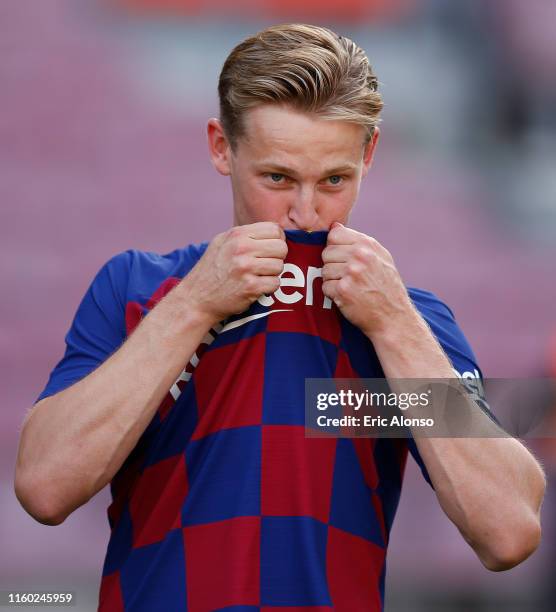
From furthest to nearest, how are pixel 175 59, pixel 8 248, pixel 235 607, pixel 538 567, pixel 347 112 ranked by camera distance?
1. pixel 175 59
2. pixel 8 248
3. pixel 538 567
4. pixel 347 112
5. pixel 235 607

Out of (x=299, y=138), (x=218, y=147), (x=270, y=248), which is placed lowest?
(x=270, y=248)

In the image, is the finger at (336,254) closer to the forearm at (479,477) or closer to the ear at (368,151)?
the forearm at (479,477)

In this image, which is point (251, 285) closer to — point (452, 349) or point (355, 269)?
point (355, 269)

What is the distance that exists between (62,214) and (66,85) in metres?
0.64

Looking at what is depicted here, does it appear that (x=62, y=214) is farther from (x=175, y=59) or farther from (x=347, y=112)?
(x=347, y=112)

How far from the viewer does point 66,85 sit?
5.15 m

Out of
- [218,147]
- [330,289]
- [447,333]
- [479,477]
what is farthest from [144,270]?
[479,477]

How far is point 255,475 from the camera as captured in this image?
1525 millimetres

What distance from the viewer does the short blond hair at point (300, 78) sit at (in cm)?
173

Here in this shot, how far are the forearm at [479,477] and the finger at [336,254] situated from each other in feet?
0.42

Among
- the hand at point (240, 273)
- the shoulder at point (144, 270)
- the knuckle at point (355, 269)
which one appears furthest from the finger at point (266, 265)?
the shoulder at point (144, 270)

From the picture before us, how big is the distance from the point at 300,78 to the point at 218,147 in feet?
0.83

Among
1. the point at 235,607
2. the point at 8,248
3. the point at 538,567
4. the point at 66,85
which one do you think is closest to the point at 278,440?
the point at 235,607

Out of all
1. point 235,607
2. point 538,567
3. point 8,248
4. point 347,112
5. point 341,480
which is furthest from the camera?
point 8,248
